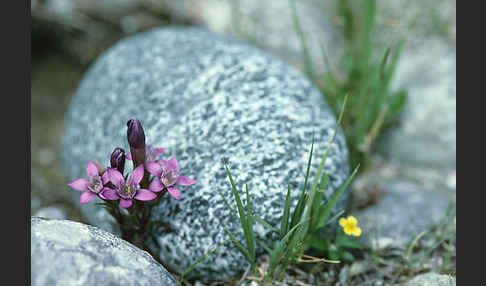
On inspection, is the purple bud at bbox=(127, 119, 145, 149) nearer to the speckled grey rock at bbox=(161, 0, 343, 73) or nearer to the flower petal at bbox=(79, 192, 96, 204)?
the flower petal at bbox=(79, 192, 96, 204)

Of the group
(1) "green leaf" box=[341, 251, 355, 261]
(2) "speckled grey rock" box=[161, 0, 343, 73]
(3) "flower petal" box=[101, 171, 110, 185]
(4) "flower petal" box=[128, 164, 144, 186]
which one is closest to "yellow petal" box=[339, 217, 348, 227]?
(1) "green leaf" box=[341, 251, 355, 261]

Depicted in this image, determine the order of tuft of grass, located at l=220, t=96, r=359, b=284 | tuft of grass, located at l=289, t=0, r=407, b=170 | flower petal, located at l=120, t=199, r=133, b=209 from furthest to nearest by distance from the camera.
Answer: tuft of grass, located at l=289, t=0, r=407, b=170
tuft of grass, located at l=220, t=96, r=359, b=284
flower petal, located at l=120, t=199, r=133, b=209

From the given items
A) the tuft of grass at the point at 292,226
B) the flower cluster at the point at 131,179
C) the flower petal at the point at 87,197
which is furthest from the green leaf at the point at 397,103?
the flower petal at the point at 87,197

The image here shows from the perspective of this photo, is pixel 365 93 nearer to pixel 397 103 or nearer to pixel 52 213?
pixel 397 103

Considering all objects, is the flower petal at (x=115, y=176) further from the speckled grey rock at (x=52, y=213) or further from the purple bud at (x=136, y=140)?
the speckled grey rock at (x=52, y=213)

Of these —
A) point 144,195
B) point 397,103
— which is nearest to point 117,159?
point 144,195

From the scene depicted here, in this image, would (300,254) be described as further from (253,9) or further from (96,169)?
(253,9)
